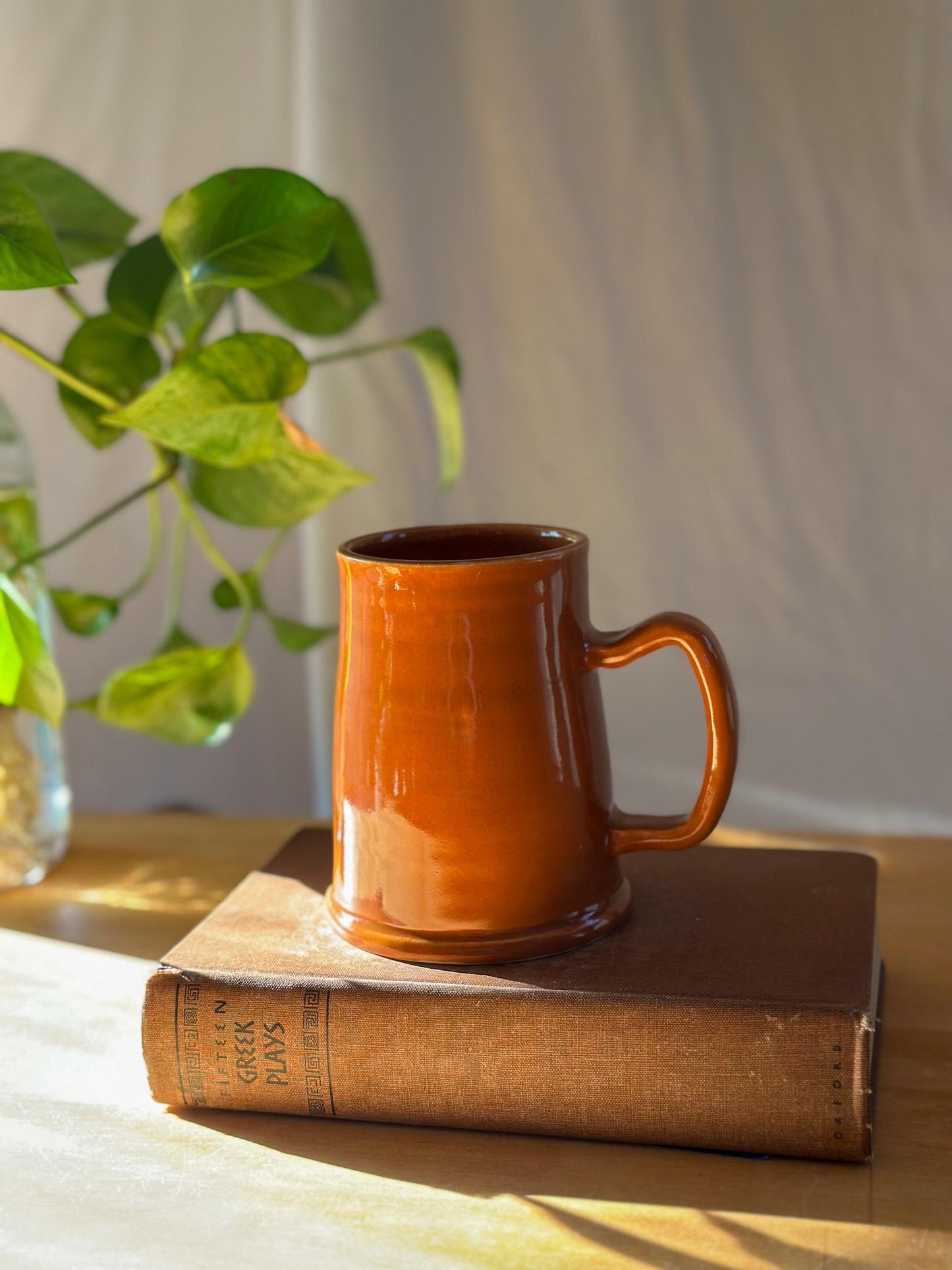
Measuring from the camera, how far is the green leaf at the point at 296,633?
2.70 ft

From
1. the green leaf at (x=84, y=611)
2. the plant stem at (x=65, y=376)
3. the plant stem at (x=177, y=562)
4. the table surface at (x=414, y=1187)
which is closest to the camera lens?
the table surface at (x=414, y=1187)

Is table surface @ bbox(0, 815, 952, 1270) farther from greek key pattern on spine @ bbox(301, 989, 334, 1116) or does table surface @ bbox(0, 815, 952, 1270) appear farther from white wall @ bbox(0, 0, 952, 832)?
white wall @ bbox(0, 0, 952, 832)

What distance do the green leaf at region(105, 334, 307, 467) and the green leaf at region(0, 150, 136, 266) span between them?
17 centimetres

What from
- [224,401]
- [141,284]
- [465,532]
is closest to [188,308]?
[141,284]

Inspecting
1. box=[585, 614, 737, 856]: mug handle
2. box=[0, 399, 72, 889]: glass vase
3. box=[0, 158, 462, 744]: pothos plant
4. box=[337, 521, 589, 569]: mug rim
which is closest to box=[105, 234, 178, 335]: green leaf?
box=[0, 158, 462, 744]: pothos plant

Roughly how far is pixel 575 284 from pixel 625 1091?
0.76m

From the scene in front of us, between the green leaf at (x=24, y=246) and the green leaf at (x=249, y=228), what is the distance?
55mm

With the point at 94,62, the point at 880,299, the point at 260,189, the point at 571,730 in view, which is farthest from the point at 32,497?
the point at 880,299

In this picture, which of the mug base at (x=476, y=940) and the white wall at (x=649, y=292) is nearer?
the mug base at (x=476, y=940)

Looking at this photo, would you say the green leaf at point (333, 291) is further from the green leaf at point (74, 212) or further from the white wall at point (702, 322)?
the white wall at point (702, 322)

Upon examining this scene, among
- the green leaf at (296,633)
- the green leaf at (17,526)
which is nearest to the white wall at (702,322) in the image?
the green leaf at (296,633)

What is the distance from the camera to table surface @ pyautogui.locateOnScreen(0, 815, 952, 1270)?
16.6 inches

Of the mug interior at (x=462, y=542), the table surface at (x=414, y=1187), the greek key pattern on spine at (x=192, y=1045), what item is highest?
the mug interior at (x=462, y=542)

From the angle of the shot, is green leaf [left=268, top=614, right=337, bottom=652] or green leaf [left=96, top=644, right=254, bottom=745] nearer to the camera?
green leaf [left=96, top=644, right=254, bottom=745]
